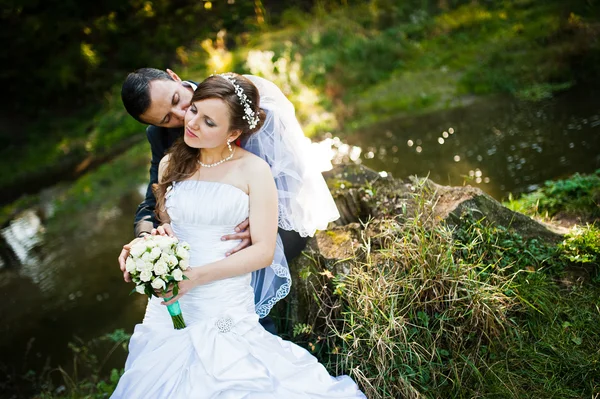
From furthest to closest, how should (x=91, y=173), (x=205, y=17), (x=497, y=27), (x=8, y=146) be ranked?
(x=205, y=17) < (x=8, y=146) < (x=497, y=27) < (x=91, y=173)

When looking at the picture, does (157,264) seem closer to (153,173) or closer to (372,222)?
(153,173)

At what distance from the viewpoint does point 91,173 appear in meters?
9.86

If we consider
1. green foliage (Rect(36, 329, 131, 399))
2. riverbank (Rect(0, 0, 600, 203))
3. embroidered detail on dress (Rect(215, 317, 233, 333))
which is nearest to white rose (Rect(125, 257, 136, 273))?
embroidered detail on dress (Rect(215, 317, 233, 333))

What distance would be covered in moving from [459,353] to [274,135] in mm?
1672

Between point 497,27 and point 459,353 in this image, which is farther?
point 497,27

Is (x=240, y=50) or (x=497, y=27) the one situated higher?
(x=240, y=50)

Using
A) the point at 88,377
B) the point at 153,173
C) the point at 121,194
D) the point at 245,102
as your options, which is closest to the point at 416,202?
the point at 245,102

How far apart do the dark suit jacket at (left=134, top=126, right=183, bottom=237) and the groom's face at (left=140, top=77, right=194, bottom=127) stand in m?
0.13

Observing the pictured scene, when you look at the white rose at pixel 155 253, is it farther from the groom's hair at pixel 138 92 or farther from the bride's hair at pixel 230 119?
the groom's hair at pixel 138 92

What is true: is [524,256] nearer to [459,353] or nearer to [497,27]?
[459,353]

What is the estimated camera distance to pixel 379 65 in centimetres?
1092

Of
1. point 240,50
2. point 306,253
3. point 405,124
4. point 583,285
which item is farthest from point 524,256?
point 240,50

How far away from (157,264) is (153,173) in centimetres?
138

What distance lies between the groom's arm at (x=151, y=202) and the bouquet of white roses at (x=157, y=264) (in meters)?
0.76
